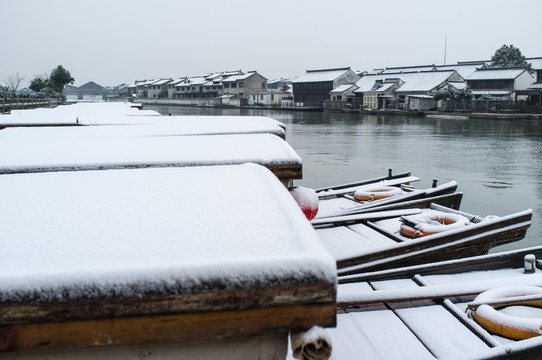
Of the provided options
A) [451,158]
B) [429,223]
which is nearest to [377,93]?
[451,158]

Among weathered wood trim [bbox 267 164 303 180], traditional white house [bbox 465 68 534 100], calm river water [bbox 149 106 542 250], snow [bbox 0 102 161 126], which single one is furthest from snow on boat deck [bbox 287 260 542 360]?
traditional white house [bbox 465 68 534 100]

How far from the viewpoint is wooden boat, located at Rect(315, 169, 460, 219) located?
7.04 m

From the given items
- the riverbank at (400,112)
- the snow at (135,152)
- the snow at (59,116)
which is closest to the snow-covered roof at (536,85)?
the riverbank at (400,112)

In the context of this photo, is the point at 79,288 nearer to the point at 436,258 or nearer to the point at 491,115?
the point at 436,258

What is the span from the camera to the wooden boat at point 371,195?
7.04 meters

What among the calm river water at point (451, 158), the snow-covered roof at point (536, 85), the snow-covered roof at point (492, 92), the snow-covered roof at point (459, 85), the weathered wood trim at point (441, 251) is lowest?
the calm river water at point (451, 158)

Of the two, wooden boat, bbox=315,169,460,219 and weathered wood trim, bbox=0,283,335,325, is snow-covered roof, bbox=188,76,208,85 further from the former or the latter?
weathered wood trim, bbox=0,283,335,325

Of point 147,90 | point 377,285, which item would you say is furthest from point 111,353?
point 147,90

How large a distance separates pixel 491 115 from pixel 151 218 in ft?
120

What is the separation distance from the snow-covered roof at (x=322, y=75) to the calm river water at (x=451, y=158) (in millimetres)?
20632

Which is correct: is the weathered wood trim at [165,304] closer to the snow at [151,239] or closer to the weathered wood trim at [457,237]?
the snow at [151,239]

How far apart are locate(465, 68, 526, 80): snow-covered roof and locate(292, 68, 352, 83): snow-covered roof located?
1471 cm

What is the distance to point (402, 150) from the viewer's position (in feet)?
67.0

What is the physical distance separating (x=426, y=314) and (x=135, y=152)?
8.06 ft
